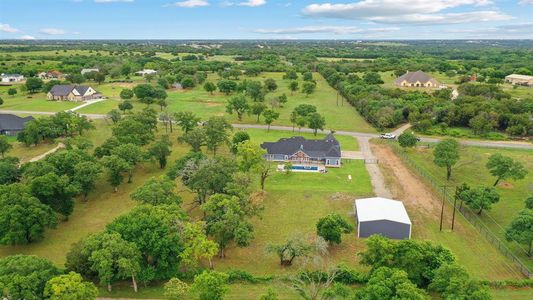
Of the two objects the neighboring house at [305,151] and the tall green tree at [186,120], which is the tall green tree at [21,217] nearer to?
the neighboring house at [305,151]

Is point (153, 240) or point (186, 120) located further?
point (186, 120)

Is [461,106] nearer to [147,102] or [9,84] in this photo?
[147,102]

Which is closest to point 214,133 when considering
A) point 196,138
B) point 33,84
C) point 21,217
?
point 196,138

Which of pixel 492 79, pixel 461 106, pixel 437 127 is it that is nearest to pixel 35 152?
pixel 437 127

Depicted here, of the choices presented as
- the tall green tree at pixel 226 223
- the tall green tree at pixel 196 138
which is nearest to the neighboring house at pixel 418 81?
the tall green tree at pixel 196 138

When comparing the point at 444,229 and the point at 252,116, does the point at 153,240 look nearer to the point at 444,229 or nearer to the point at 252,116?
the point at 444,229

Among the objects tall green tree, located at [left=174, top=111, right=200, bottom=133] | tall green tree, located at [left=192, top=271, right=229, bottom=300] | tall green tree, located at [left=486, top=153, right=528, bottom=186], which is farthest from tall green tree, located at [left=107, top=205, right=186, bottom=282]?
tall green tree, located at [left=486, top=153, right=528, bottom=186]

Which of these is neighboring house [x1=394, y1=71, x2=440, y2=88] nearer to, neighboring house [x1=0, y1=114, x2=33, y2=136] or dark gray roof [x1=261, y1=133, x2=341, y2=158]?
dark gray roof [x1=261, y1=133, x2=341, y2=158]
